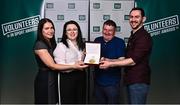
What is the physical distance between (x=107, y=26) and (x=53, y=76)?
0.91 m

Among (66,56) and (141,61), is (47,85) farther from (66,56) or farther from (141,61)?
(141,61)

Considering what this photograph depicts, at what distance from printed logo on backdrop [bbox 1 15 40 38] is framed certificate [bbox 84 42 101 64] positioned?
124cm

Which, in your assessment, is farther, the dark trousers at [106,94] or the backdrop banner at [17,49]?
the backdrop banner at [17,49]

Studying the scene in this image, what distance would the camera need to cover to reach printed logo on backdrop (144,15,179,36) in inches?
226

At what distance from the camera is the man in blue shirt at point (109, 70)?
4902 mm

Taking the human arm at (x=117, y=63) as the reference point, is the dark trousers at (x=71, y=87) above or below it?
below

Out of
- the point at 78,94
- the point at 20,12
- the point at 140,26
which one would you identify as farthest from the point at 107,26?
the point at 20,12

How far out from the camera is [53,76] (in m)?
4.61

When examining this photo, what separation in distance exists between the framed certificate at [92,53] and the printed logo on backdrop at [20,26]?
124 cm

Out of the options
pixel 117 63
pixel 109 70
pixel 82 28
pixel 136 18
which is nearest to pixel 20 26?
pixel 82 28

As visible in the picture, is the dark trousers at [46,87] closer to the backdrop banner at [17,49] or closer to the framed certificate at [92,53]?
the framed certificate at [92,53]

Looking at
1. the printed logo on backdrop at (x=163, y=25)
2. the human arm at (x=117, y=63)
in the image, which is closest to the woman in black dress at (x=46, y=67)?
the human arm at (x=117, y=63)

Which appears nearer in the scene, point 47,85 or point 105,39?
point 47,85

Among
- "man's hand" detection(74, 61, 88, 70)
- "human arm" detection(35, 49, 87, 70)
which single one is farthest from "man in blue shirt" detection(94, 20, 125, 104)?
"human arm" detection(35, 49, 87, 70)
